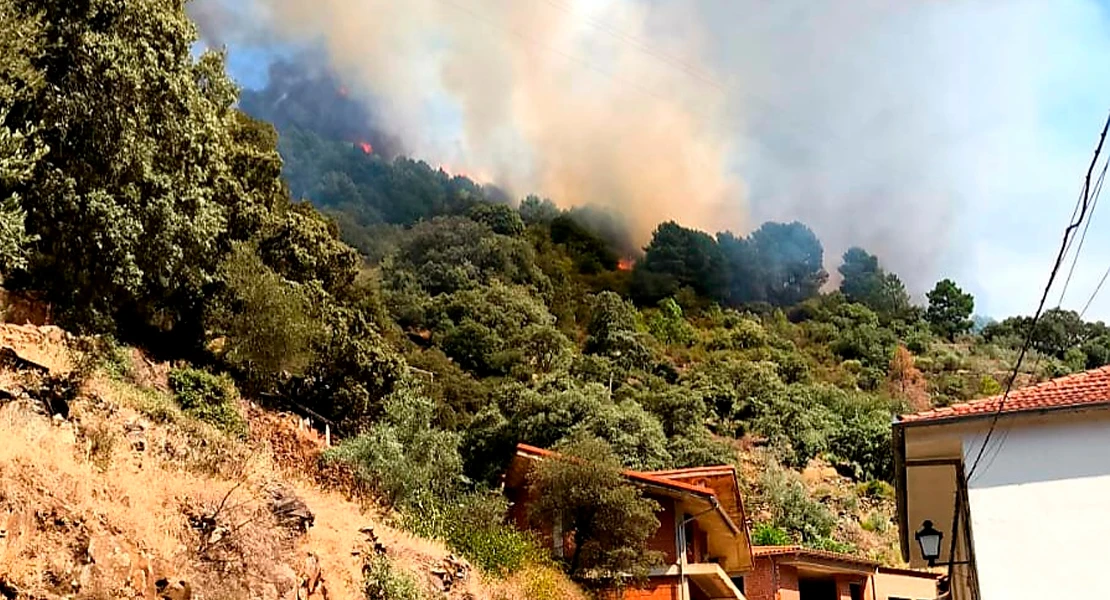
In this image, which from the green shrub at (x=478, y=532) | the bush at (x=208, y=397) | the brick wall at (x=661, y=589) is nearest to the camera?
the green shrub at (x=478, y=532)

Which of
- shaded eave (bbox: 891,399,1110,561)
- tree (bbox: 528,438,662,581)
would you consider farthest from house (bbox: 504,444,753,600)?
shaded eave (bbox: 891,399,1110,561)

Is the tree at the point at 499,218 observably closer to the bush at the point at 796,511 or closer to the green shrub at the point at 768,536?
the bush at the point at 796,511

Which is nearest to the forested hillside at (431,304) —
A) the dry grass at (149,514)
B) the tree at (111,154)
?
the tree at (111,154)

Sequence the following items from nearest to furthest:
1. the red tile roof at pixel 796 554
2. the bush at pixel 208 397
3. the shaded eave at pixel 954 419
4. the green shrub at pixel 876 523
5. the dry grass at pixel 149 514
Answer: the dry grass at pixel 149 514 < the shaded eave at pixel 954 419 < the bush at pixel 208 397 < the red tile roof at pixel 796 554 < the green shrub at pixel 876 523

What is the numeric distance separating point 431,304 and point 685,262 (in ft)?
143

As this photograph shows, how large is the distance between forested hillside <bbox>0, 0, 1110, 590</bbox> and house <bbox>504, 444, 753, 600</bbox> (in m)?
1.69

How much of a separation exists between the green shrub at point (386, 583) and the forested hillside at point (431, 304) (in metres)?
3.36

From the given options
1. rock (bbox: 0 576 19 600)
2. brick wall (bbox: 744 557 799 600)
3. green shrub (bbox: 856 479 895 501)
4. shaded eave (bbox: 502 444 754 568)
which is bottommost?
rock (bbox: 0 576 19 600)

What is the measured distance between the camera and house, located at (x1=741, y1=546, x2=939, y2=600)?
30422 millimetres

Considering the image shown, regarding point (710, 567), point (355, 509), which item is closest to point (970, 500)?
point (355, 509)

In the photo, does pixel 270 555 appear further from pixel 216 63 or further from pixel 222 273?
pixel 216 63

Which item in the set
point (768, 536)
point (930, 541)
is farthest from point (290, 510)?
point (768, 536)

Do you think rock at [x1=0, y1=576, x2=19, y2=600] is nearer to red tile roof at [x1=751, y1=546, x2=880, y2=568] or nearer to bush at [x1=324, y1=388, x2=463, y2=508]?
bush at [x1=324, y1=388, x2=463, y2=508]

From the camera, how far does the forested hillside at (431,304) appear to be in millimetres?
17359
